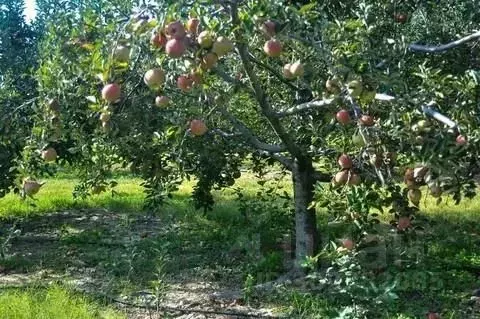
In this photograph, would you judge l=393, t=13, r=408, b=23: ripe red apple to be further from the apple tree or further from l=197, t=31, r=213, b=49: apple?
l=197, t=31, r=213, b=49: apple

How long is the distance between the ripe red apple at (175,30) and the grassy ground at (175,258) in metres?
1.64

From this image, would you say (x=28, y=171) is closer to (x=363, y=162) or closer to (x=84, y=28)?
(x=84, y=28)

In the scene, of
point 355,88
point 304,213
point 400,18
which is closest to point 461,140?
point 355,88

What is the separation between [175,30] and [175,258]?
10.9ft

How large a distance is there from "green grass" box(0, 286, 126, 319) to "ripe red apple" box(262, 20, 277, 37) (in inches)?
74.7

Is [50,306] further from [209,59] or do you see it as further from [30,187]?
[209,59]

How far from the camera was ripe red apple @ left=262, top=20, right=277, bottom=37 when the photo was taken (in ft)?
7.00

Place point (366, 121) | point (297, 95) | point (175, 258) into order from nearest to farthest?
point (366, 121), point (297, 95), point (175, 258)

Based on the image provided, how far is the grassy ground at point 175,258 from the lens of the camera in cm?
378

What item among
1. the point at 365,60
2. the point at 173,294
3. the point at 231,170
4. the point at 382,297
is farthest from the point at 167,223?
the point at 365,60

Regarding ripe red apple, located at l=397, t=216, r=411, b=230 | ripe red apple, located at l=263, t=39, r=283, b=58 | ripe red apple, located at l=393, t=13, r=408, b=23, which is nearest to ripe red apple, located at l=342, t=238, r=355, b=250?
ripe red apple, located at l=397, t=216, r=411, b=230

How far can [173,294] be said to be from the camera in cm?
413

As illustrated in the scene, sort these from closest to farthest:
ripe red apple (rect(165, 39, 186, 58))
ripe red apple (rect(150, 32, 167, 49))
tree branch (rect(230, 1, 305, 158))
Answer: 1. ripe red apple (rect(165, 39, 186, 58))
2. ripe red apple (rect(150, 32, 167, 49))
3. tree branch (rect(230, 1, 305, 158))

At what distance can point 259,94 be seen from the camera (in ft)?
10.0
